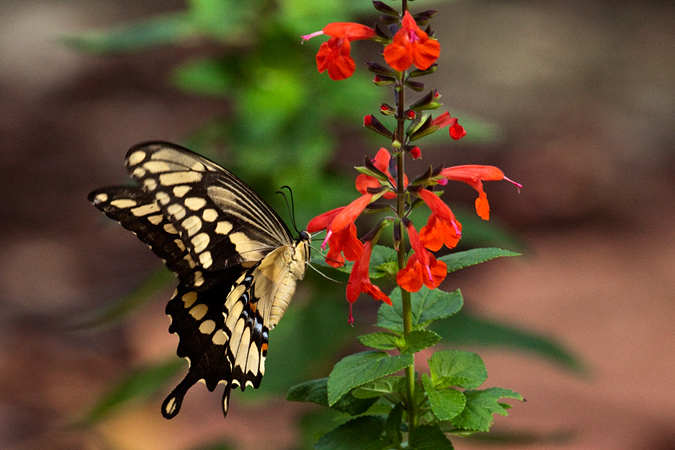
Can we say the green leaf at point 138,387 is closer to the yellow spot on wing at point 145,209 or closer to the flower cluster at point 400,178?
the yellow spot on wing at point 145,209

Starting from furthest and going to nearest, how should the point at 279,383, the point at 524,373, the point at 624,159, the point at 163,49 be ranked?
1. the point at 163,49
2. the point at 624,159
3. the point at 524,373
4. the point at 279,383

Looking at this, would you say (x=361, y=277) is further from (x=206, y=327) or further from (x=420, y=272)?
(x=206, y=327)

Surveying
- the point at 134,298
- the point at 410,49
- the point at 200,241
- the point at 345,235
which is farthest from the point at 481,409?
the point at 134,298

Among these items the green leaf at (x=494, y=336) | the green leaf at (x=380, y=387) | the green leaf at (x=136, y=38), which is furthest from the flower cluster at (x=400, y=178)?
the green leaf at (x=136, y=38)

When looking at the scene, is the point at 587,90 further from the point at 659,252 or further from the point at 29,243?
the point at 29,243

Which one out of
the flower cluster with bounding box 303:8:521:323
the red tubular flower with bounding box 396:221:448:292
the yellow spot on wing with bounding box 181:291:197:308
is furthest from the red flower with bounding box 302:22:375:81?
the yellow spot on wing with bounding box 181:291:197:308

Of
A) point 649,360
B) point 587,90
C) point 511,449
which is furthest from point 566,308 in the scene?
point 587,90
